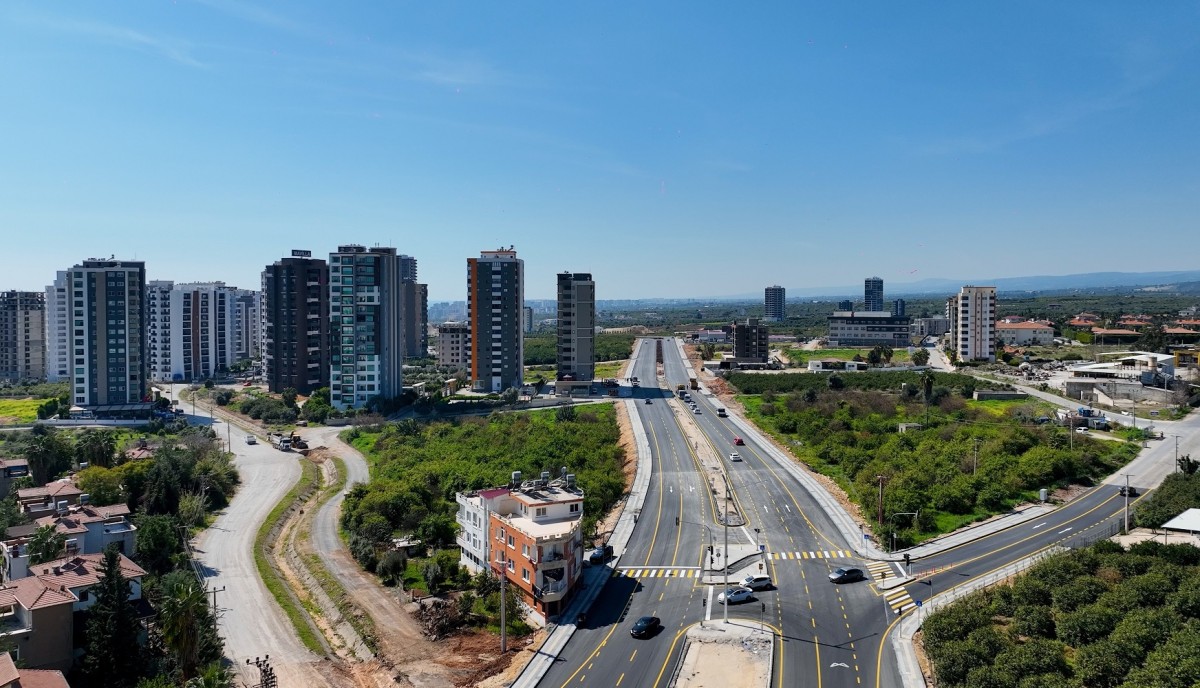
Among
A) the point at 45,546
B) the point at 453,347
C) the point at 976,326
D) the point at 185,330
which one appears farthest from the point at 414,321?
the point at 45,546

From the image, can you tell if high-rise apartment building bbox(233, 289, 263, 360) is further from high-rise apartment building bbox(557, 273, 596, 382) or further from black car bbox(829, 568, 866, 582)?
black car bbox(829, 568, 866, 582)

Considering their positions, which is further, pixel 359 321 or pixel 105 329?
pixel 359 321

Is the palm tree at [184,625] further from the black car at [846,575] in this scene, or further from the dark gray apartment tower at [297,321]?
the dark gray apartment tower at [297,321]

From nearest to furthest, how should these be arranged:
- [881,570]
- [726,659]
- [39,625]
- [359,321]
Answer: [726,659] → [39,625] → [881,570] → [359,321]

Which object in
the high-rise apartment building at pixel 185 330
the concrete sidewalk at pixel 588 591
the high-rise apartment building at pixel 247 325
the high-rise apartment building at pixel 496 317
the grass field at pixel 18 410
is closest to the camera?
the concrete sidewalk at pixel 588 591

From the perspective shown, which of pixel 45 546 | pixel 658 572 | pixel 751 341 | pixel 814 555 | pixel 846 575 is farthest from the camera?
pixel 751 341

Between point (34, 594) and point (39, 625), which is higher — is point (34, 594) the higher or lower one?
the higher one

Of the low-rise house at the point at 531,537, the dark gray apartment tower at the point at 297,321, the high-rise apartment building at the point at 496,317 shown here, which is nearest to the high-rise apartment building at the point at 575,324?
the high-rise apartment building at the point at 496,317

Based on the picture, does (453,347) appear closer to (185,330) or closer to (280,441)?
(185,330)
